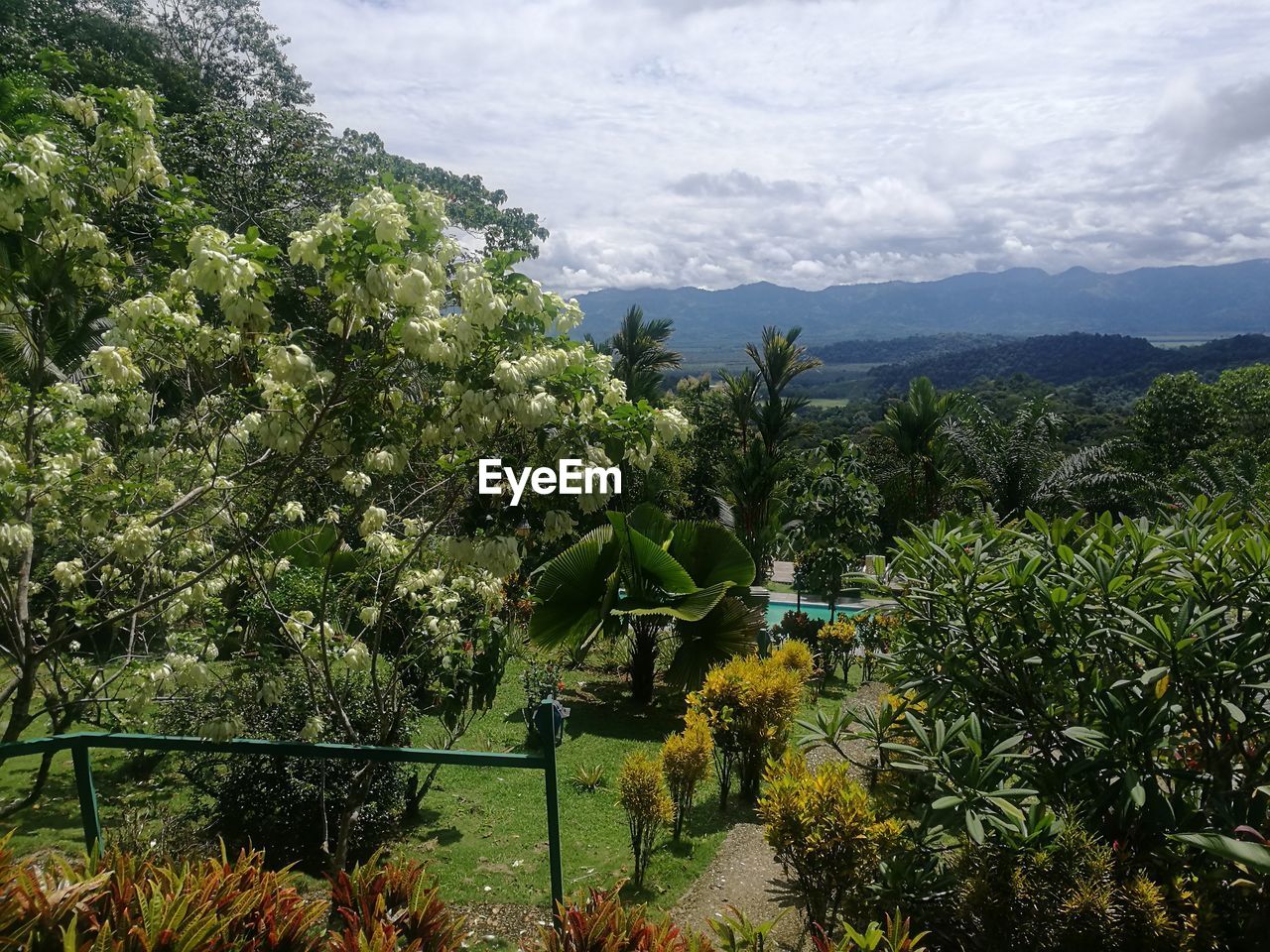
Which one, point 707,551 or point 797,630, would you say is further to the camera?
point 797,630

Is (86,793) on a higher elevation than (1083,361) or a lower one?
lower

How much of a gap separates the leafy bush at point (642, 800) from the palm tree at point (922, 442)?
568 inches

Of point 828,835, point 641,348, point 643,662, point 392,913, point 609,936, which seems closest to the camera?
point 609,936

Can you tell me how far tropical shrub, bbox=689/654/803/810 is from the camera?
565 cm

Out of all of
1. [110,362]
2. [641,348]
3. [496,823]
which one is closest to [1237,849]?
[110,362]

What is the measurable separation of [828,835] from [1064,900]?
0.92 m

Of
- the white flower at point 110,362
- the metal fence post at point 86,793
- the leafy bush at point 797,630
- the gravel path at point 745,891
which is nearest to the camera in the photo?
the metal fence post at point 86,793

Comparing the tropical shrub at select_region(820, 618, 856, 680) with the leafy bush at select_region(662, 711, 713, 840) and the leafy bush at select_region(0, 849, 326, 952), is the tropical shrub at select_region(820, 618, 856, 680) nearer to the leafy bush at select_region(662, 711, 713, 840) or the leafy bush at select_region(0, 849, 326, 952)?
the leafy bush at select_region(662, 711, 713, 840)

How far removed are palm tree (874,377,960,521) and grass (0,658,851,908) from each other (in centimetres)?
1219

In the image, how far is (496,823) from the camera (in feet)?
19.0

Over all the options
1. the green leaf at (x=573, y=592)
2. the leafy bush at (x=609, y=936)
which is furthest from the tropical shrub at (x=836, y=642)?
the leafy bush at (x=609, y=936)

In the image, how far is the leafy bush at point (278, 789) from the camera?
191 inches

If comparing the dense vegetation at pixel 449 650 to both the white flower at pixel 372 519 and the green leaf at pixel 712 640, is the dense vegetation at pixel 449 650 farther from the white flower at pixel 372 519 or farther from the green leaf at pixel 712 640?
the green leaf at pixel 712 640

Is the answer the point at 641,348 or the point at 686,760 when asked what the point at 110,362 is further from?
the point at 641,348
